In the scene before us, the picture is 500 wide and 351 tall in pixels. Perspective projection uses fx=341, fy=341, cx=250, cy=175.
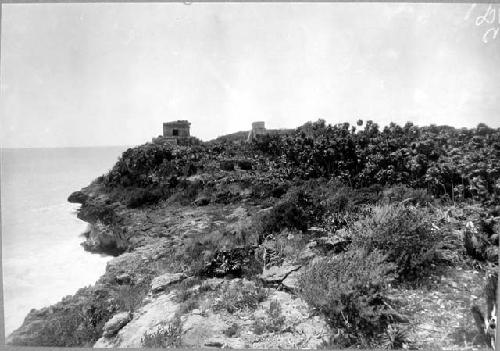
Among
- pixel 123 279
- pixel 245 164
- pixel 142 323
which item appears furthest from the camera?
pixel 245 164

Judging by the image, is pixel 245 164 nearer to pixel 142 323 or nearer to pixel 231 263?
pixel 231 263

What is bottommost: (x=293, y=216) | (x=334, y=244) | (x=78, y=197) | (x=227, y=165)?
(x=334, y=244)

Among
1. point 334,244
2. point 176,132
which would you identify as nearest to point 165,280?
point 334,244

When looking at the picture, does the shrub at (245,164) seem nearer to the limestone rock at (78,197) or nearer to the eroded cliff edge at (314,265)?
the eroded cliff edge at (314,265)

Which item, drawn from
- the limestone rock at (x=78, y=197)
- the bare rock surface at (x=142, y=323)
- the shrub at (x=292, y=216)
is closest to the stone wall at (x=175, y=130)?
the limestone rock at (x=78, y=197)

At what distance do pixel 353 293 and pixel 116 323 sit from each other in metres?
3.39

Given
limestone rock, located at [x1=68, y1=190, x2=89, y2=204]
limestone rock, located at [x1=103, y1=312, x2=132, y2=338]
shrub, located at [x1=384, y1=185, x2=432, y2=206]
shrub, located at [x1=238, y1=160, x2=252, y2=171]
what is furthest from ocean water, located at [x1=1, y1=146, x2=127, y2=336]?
shrub, located at [x1=238, y1=160, x2=252, y2=171]

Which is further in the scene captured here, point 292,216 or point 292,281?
point 292,216

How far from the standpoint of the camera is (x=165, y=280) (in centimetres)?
615

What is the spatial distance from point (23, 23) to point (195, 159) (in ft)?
41.4

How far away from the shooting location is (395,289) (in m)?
4.68

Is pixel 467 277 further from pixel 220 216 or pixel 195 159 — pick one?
pixel 195 159

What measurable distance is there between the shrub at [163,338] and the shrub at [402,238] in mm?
3028

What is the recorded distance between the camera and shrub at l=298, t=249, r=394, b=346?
398cm
